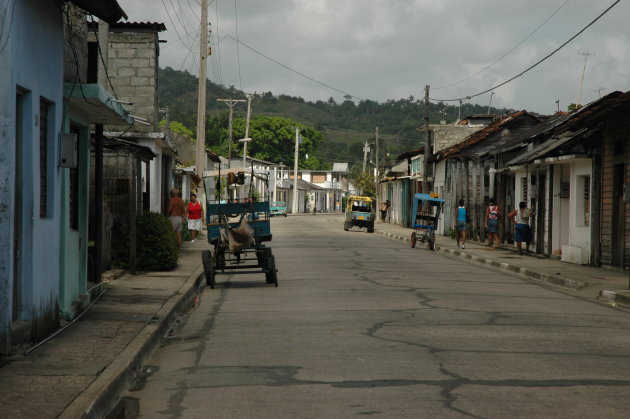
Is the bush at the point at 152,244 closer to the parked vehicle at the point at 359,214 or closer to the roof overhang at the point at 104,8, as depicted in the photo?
the roof overhang at the point at 104,8

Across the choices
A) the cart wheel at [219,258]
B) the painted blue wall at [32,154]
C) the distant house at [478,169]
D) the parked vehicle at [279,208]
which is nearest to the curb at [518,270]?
the distant house at [478,169]

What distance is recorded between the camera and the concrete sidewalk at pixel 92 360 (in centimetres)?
662

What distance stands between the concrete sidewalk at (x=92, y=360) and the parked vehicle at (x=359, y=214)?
34.2m

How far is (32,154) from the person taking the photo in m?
8.92

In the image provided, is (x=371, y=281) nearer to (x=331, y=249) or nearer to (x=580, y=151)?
(x=580, y=151)

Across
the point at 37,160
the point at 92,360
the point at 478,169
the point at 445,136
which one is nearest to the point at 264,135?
the point at 445,136

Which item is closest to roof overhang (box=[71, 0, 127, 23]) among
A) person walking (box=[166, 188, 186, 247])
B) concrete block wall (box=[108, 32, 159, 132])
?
person walking (box=[166, 188, 186, 247])

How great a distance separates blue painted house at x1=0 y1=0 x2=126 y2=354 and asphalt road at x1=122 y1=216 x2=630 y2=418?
151cm

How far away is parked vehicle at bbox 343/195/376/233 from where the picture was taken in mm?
48781

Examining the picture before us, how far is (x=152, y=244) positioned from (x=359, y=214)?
30.5 m

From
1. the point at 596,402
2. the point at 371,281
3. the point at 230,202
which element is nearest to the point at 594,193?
the point at 371,281

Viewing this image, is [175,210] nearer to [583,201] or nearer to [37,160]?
[583,201]

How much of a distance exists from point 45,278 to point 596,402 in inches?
243

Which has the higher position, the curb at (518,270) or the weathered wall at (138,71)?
the weathered wall at (138,71)
